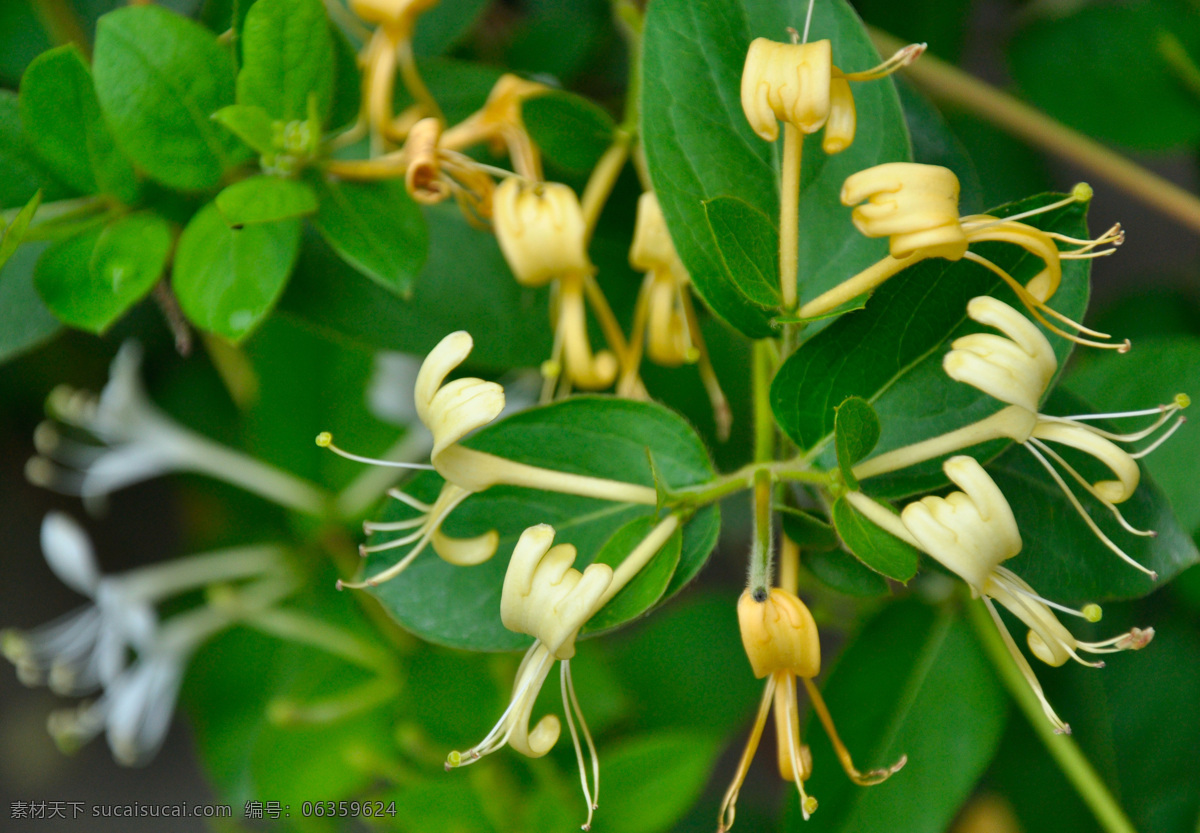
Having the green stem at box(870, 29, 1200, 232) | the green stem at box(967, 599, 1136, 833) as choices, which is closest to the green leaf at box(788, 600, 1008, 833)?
the green stem at box(967, 599, 1136, 833)

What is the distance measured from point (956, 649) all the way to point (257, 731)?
0.58m

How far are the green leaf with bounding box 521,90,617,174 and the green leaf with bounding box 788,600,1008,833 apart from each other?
1.12 feet

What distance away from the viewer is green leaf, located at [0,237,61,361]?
475 millimetres

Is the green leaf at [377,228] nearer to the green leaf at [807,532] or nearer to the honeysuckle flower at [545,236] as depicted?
the honeysuckle flower at [545,236]

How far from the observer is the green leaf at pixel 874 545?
0.34 metres

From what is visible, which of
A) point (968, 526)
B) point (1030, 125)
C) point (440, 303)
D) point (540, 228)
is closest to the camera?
point (968, 526)

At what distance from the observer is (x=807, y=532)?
0.40 m

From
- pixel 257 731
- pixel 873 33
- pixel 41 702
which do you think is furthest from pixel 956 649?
pixel 41 702

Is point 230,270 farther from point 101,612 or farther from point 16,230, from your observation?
point 101,612

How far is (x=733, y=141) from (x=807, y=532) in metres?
0.18

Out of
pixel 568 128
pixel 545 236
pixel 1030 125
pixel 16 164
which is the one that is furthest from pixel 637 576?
pixel 1030 125

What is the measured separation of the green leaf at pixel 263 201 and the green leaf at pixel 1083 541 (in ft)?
1.17

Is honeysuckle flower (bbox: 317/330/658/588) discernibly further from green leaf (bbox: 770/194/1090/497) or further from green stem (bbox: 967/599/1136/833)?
green stem (bbox: 967/599/1136/833)

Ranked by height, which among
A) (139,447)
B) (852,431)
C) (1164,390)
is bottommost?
(139,447)
